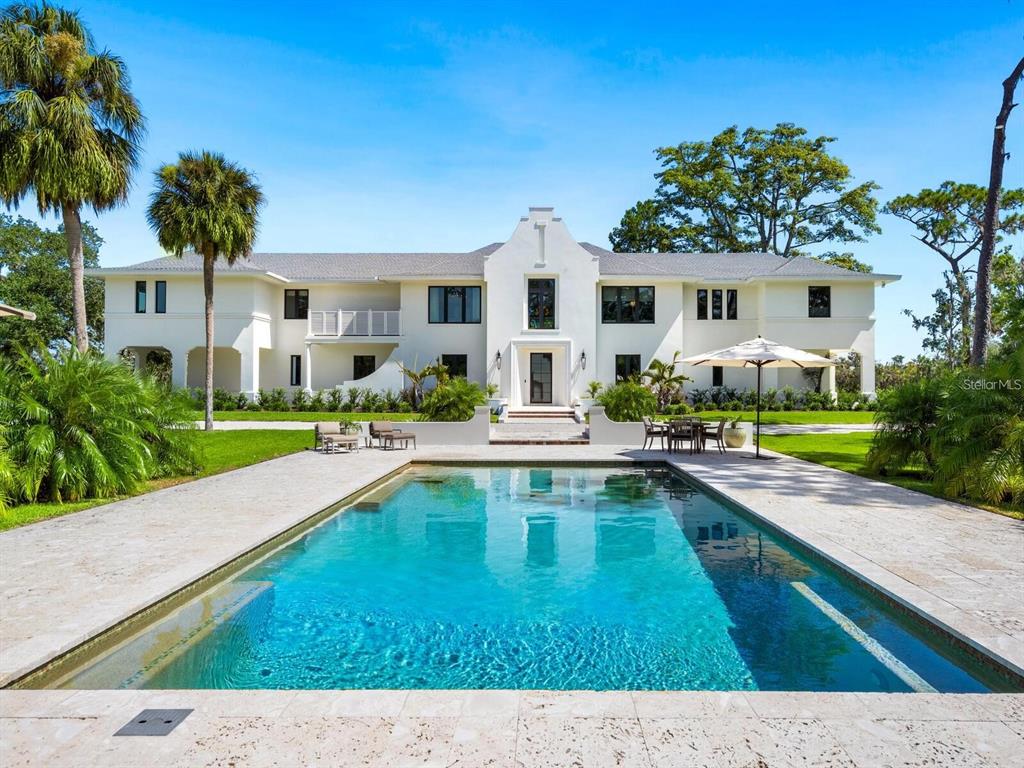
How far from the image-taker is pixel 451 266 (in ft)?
107

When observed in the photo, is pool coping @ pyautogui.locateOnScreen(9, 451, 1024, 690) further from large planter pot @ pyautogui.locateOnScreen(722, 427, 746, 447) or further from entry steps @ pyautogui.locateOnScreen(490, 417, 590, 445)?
entry steps @ pyautogui.locateOnScreen(490, 417, 590, 445)

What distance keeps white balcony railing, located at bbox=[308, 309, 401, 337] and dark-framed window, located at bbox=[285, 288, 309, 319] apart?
7.61 ft

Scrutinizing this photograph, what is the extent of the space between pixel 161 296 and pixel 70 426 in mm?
24445

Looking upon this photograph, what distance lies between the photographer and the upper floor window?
1281 inches

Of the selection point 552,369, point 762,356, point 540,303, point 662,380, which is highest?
point 540,303

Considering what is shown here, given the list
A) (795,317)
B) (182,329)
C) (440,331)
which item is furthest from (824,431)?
(182,329)

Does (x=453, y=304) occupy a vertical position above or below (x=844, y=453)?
above

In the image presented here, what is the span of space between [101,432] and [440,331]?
21.0m

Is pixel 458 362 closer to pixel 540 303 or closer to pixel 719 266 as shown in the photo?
pixel 540 303

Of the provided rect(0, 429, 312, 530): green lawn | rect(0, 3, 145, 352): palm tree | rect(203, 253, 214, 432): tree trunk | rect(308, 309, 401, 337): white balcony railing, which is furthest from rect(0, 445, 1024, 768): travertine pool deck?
rect(308, 309, 401, 337): white balcony railing

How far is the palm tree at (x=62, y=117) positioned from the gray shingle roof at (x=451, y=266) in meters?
11.7

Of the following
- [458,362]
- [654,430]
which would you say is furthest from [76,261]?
[654,430]

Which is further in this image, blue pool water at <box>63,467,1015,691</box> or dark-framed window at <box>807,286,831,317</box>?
dark-framed window at <box>807,286,831,317</box>

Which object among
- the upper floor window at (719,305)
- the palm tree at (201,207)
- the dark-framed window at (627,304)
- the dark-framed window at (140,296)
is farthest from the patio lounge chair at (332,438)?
the upper floor window at (719,305)
